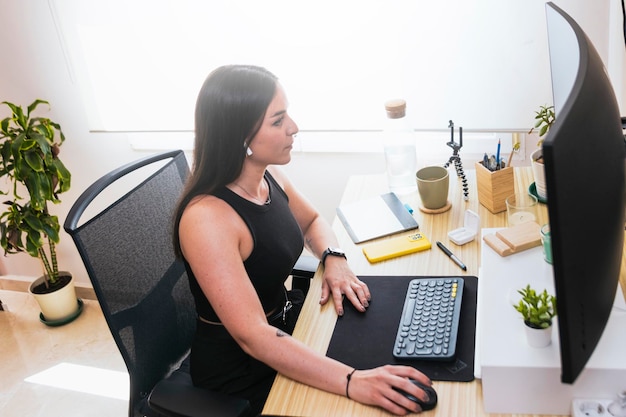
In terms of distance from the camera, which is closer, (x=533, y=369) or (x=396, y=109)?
(x=533, y=369)

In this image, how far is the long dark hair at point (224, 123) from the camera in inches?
51.6

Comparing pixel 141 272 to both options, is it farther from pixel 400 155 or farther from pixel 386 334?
pixel 400 155

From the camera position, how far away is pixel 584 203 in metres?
0.71

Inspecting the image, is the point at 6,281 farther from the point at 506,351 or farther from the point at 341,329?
the point at 506,351

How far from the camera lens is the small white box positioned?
1481 millimetres

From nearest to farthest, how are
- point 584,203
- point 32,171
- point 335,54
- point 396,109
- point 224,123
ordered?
point 584,203 → point 224,123 → point 396,109 → point 335,54 → point 32,171

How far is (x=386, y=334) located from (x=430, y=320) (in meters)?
0.09

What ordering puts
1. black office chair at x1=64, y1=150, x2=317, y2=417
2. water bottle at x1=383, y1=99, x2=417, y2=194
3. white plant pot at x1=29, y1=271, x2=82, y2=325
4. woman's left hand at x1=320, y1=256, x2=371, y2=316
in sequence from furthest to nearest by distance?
white plant pot at x1=29, y1=271, x2=82, y2=325 < water bottle at x1=383, y1=99, x2=417, y2=194 < woman's left hand at x1=320, y1=256, x2=371, y2=316 < black office chair at x1=64, y1=150, x2=317, y2=417

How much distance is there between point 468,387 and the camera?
1041mm

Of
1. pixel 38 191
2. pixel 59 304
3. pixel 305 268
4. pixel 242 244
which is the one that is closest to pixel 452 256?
pixel 305 268

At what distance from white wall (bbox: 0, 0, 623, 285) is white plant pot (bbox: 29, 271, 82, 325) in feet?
1.46


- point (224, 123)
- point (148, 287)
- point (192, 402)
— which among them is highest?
point (224, 123)

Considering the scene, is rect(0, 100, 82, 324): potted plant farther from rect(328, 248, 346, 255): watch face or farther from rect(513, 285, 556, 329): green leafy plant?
rect(513, 285, 556, 329): green leafy plant

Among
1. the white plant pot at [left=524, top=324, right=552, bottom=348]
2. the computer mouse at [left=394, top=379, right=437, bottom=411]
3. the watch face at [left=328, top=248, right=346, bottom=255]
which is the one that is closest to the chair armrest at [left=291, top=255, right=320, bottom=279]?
the watch face at [left=328, top=248, right=346, bottom=255]
